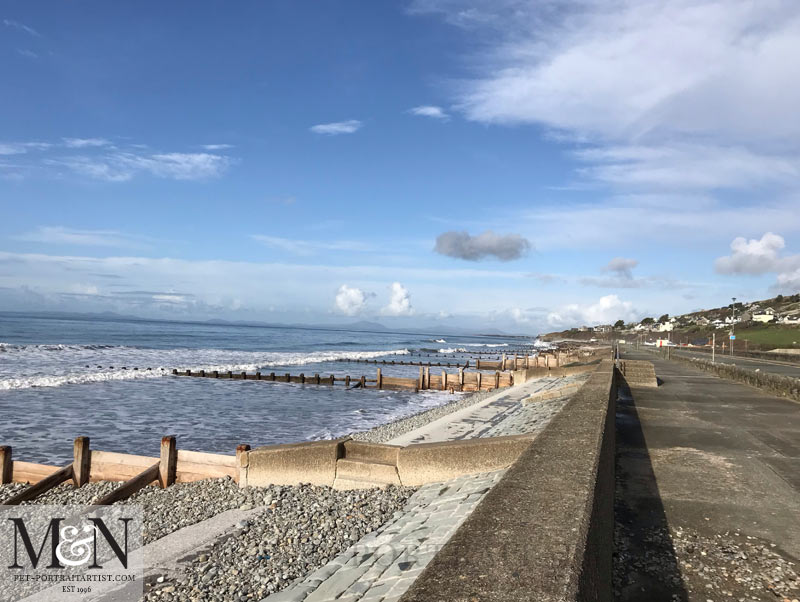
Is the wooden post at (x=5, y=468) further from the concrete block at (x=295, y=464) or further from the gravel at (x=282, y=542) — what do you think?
the gravel at (x=282, y=542)

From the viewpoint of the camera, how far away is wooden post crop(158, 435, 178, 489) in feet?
31.6

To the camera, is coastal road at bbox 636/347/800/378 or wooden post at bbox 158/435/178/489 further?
coastal road at bbox 636/347/800/378

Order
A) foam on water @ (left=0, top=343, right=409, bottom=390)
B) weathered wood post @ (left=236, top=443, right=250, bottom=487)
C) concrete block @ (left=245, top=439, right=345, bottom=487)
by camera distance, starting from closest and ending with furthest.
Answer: concrete block @ (left=245, top=439, right=345, bottom=487) → weathered wood post @ (left=236, top=443, right=250, bottom=487) → foam on water @ (left=0, top=343, right=409, bottom=390)

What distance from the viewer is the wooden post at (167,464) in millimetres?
9617

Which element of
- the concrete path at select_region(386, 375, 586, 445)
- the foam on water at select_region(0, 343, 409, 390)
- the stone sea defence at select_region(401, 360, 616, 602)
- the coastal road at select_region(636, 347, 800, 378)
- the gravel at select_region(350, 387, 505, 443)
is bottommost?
the foam on water at select_region(0, 343, 409, 390)

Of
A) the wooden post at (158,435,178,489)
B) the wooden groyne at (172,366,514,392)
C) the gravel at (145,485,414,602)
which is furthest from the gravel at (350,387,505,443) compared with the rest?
the wooden groyne at (172,366,514,392)

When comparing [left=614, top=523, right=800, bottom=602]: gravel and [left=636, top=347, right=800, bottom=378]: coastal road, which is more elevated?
[left=614, top=523, right=800, bottom=602]: gravel

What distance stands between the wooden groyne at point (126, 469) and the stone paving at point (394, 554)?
3.77 m

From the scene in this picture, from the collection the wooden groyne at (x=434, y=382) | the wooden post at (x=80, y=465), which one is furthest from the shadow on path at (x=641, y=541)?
the wooden groyne at (x=434, y=382)

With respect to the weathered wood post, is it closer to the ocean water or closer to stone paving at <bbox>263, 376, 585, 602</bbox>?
stone paving at <bbox>263, 376, 585, 602</bbox>

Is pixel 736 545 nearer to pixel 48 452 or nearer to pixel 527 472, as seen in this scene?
pixel 527 472

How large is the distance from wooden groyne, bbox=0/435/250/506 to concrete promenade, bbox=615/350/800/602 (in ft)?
21.6

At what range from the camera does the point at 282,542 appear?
6.63 m

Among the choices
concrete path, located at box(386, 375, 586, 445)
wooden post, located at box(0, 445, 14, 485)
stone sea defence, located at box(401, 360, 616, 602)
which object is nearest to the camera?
stone sea defence, located at box(401, 360, 616, 602)
